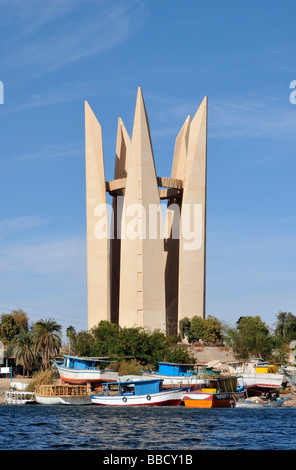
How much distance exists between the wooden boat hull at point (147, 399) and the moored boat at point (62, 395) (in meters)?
3.39

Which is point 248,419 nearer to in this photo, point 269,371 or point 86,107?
point 269,371

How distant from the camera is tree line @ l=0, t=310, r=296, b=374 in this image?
66750 millimetres

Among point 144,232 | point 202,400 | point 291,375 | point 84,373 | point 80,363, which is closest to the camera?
point 202,400

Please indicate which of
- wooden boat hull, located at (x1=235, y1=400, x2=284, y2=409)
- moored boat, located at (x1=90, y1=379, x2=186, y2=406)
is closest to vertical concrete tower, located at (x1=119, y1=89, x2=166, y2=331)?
wooden boat hull, located at (x1=235, y1=400, x2=284, y2=409)

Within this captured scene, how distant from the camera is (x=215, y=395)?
48812mm

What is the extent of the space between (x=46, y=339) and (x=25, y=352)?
270cm

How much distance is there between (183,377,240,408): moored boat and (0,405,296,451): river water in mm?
1807

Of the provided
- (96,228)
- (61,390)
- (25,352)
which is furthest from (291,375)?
(96,228)

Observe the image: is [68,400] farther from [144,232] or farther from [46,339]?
[144,232]

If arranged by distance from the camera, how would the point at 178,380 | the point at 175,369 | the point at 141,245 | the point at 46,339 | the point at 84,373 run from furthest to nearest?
the point at 141,245 → the point at 46,339 → the point at 175,369 → the point at 84,373 → the point at 178,380

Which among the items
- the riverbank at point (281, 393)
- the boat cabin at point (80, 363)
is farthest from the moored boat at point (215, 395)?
the boat cabin at point (80, 363)
